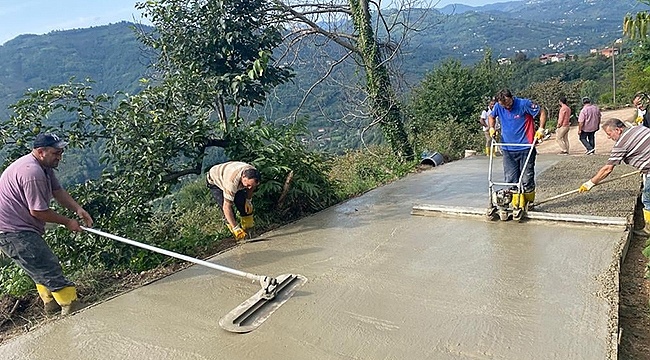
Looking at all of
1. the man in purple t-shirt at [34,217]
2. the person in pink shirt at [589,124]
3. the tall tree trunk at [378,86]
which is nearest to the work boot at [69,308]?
the man in purple t-shirt at [34,217]

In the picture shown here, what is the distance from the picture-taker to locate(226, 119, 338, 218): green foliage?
568 cm

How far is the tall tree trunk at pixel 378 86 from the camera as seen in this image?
35.2 feet

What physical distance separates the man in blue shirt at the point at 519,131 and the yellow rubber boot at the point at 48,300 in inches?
172

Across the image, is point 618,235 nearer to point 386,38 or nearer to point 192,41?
point 192,41

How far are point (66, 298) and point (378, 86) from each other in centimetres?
829

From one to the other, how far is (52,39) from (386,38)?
275 feet

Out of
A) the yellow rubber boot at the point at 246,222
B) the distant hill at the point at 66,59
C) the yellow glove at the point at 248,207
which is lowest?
the yellow rubber boot at the point at 246,222

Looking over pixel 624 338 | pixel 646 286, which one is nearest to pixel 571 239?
pixel 646 286

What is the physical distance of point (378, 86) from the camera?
1088 cm

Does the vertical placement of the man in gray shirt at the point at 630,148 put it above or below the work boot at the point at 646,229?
above

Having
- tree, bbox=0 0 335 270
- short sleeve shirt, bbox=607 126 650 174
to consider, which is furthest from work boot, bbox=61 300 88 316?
short sleeve shirt, bbox=607 126 650 174

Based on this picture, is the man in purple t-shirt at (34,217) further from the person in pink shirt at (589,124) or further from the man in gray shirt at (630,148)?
the person in pink shirt at (589,124)

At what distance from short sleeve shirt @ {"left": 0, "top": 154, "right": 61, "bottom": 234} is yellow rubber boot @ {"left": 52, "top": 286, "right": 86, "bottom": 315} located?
1.69 feet

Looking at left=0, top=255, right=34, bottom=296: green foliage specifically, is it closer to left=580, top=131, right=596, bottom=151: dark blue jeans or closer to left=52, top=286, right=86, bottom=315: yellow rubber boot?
left=52, top=286, right=86, bottom=315: yellow rubber boot
